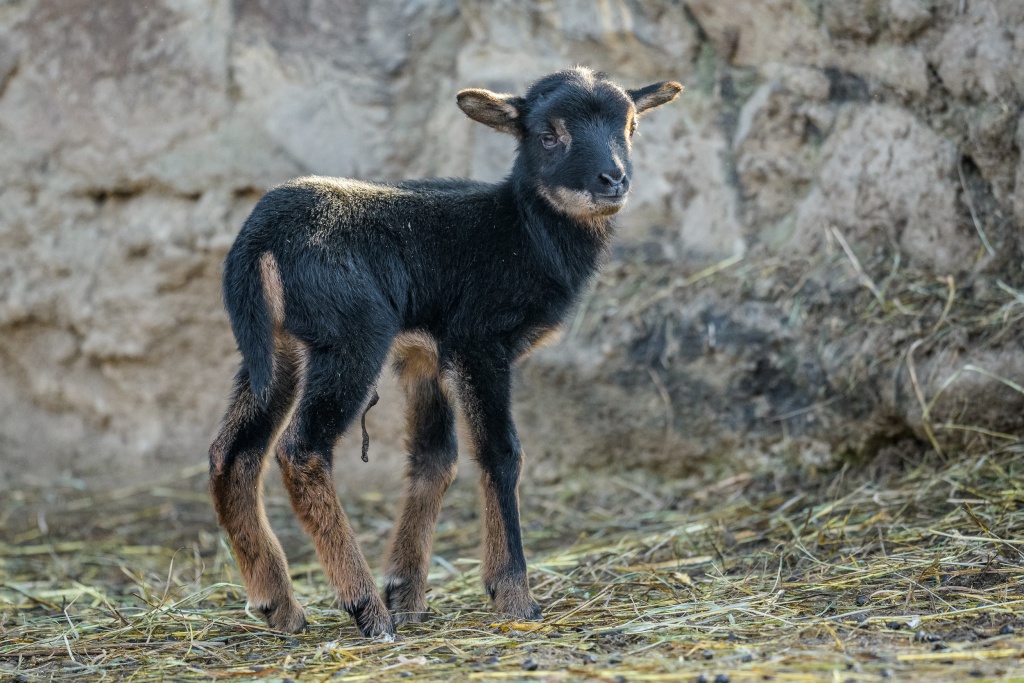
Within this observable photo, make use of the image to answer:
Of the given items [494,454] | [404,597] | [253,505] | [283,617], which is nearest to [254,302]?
[253,505]

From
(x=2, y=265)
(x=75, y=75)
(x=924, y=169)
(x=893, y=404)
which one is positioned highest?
(x=75, y=75)

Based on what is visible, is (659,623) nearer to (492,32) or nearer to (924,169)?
(924,169)

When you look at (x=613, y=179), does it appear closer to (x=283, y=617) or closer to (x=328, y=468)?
(x=328, y=468)

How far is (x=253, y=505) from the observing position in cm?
578

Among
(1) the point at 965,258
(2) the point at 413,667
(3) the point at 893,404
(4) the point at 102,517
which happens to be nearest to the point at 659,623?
(2) the point at 413,667

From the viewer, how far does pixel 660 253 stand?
8.93m

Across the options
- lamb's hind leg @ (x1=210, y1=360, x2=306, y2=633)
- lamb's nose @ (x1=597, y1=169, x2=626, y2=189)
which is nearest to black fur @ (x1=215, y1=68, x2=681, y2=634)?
lamb's nose @ (x1=597, y1=169, x2=626, y2=189)

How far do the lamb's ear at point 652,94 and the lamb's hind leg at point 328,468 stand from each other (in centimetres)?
254

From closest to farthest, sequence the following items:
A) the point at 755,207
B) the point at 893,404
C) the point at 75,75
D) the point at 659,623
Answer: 1. the point at 659,623
2. the point at 893,404
3. the point at 755,207
4. the point at 75,75

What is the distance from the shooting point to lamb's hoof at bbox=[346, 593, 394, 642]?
541 cm

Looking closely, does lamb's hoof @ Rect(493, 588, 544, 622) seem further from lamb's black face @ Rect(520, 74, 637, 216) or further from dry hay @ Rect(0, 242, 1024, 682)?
lamb's black face @ Rect(520, 74, 637, 216)

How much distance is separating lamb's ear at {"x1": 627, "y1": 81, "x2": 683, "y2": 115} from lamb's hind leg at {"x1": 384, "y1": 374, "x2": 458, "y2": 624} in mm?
2136

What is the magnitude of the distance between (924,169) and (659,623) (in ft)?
13.8

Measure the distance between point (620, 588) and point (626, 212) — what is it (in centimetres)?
333
